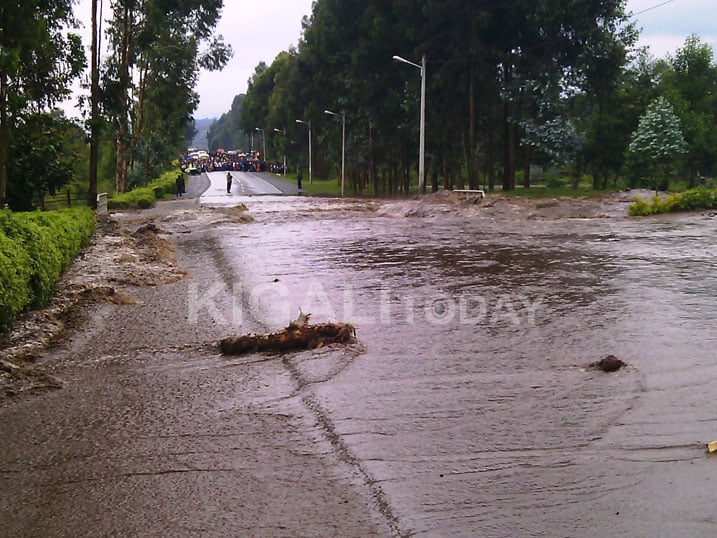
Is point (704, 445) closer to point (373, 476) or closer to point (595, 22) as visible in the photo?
point (373, 476)

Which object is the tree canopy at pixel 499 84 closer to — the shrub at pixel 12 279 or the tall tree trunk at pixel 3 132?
the tall tree trunk at pixel 3 132

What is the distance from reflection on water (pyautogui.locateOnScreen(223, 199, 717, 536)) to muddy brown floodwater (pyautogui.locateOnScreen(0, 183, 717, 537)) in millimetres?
24

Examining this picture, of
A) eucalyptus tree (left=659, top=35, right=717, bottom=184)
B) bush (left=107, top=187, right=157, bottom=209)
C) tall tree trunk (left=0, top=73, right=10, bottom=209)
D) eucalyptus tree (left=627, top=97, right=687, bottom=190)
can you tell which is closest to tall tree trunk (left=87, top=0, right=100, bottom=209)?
bush (left=107, top=187, right=157, bottom=209)

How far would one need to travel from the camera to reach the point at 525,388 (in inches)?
268

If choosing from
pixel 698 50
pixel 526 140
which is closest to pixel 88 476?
pixel 526 140

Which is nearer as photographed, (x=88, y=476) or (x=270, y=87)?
(x=88, y=476)

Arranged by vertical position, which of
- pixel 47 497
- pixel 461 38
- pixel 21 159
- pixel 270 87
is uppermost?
pixel 270 87

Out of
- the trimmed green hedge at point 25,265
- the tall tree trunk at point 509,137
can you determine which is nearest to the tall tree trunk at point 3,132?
the trimmed green hedge at point 25,265

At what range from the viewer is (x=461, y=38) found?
41156 millimetres

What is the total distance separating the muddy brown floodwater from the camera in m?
4.49

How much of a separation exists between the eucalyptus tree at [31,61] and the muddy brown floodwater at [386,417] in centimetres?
901

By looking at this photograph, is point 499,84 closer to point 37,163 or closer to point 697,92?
point 697,92

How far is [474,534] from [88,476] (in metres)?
2.57

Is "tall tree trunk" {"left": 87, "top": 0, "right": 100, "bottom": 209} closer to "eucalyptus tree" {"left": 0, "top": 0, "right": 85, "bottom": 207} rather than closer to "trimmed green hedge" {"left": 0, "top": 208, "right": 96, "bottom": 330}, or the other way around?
"eucalyptus tree" {"left": 0, "top": 0, "right": 85, "bottom": 207}
